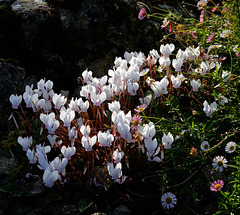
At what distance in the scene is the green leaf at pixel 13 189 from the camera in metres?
2.14

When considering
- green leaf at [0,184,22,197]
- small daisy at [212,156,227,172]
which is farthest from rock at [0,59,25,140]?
small daisy at [212,156,227,172]

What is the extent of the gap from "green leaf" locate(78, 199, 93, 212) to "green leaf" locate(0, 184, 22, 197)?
1.39 feet

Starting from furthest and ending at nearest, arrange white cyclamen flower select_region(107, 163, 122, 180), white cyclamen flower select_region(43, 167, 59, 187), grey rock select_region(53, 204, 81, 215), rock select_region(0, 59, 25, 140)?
rock select_region(0, 59, 25, 140)
grey rock select_region(53, 204, 81, 215)
white cyclamen flower select_region(107, 163, 122, 180)
white cyclamen flower select_region(43, 167, 59, 187)

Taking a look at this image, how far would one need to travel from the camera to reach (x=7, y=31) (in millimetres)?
3248

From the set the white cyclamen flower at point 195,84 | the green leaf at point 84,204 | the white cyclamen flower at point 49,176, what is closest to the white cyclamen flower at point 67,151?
the white cyclamen flower at point 49,176

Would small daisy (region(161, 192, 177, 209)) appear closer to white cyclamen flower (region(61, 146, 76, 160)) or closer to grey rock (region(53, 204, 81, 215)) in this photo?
grey rock (region(53, 204, 81, 215))

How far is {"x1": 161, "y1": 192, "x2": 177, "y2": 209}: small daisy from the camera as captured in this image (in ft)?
7.05

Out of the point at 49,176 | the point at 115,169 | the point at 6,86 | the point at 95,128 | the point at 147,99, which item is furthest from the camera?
the point at 6,86

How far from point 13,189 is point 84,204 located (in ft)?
1.70

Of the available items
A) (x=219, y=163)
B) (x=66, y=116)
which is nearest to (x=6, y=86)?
(x=66, y=116)

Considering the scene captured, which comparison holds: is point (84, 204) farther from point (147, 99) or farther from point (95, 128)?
point (147, 99)

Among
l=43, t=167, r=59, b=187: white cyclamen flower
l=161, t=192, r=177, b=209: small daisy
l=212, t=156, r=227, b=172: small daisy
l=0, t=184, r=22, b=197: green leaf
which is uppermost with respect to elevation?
l=43, t=167, r=59, b=187: white cyclamen flower

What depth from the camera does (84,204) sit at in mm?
2143

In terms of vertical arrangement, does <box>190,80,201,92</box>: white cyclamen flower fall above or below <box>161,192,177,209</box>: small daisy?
above
